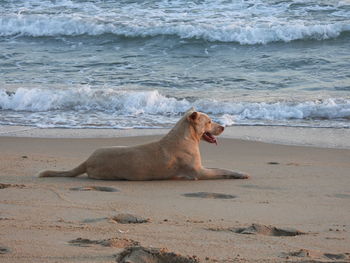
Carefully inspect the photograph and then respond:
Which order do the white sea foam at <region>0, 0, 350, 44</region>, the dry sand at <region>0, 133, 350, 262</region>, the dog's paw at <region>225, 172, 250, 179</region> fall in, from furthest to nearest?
the white sea foam at <region>0, 0, 350, 44</region>
the dog's paw at <region>225, 172, 250, 179</region>
the dry sand at <region>0, 133, 350, 262</region>

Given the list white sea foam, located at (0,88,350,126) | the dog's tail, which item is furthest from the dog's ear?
white sea foam, located at (0,88,350,126)

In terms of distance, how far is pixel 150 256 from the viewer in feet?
16.5

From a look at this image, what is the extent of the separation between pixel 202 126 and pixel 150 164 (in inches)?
37.7

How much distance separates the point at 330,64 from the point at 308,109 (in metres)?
4.84

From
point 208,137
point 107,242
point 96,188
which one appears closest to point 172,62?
point 208,137

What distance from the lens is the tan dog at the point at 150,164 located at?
8.35 m

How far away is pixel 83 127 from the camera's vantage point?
40.6 ft

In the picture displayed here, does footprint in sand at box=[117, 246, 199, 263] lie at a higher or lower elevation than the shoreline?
higher

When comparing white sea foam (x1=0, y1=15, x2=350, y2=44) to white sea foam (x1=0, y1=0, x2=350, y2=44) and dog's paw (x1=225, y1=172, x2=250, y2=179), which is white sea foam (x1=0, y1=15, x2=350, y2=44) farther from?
dog's paw (x1=225, y1=172, x2=250, y2=179)

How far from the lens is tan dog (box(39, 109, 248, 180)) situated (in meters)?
8.35

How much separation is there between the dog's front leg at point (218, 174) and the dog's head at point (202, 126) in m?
0.64

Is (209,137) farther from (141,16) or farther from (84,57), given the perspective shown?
(141,16)

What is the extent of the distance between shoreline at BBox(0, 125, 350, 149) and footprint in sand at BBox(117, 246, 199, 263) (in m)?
6.09

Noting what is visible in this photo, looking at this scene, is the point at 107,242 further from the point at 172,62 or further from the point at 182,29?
the point at 182,29
